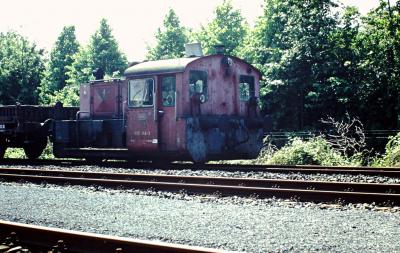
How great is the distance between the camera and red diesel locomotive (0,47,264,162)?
492 inches

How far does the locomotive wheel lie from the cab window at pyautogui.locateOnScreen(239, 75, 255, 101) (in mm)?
7552

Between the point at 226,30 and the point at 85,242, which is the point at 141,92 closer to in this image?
the point at 85,242

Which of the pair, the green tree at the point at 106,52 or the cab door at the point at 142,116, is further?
the green tree at the point at 106,52

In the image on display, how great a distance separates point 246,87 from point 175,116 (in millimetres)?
3018

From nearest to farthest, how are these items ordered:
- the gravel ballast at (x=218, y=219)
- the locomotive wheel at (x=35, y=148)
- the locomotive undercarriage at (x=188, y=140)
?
the gravel ballast at (x=218, y=219)
the locomotive undercarriage at (x=188, y=140)
the locomotive wheel at (x=35, y=148)

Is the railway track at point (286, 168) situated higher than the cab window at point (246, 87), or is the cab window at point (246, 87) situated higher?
the cab window at point (246, 87)

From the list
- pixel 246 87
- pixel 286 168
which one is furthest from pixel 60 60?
pixel 286 168

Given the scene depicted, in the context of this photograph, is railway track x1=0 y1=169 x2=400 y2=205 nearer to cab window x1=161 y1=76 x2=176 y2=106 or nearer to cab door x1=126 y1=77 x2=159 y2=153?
cab door x1=126 y1=77 x2=159 y2=153

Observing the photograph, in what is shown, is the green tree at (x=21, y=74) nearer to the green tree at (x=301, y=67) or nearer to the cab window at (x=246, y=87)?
the green tree at (x=301, y=67)

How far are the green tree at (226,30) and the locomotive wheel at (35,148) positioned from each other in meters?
28.0

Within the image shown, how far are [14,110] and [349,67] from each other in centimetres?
1676

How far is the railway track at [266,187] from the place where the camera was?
7.04 meters

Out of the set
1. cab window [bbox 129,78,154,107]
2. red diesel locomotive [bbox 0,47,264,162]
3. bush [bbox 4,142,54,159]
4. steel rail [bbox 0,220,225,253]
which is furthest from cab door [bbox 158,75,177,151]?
bush [bbox 4,142,54,159]

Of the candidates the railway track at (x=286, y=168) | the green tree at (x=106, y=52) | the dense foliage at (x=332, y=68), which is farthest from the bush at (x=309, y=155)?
the green tree at (x=106, y=52)
